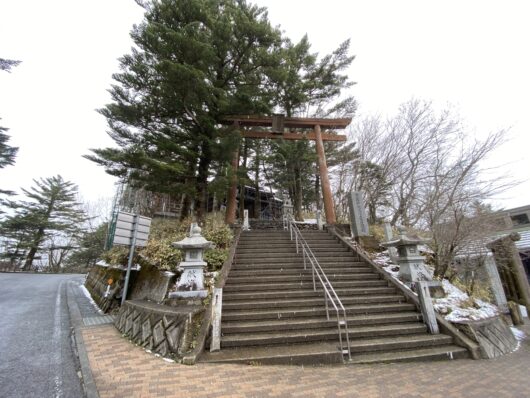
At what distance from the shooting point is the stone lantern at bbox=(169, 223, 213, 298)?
5.34 m

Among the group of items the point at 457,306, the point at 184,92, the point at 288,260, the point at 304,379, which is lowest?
the point at 304,379

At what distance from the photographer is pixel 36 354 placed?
397 centimetres

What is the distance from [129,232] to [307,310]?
543 centimetres

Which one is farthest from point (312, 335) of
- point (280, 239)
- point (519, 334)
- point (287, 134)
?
point (287, 134)

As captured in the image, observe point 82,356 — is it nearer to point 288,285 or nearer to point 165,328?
point 165,328

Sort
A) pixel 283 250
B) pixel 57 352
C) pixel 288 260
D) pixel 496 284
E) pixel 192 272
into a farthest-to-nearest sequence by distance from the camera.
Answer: pixel 496 284 → pixel 283 250 → pixel 288 260 → pixel 192 272 → pixel 57 352

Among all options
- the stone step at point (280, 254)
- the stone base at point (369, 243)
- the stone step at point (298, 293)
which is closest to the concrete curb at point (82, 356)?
the stone step at point (298, 293)

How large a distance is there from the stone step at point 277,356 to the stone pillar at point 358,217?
218 inches

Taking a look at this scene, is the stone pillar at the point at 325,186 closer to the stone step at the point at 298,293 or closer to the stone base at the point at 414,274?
the stone base at the point at 414,274

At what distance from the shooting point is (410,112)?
1224cm

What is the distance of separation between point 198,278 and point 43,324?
4111mm

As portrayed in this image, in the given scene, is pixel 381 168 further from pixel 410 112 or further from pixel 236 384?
pixel 236 384

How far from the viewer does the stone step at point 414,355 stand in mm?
4043

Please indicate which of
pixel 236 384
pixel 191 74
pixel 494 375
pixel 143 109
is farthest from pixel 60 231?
pixel 494 375
